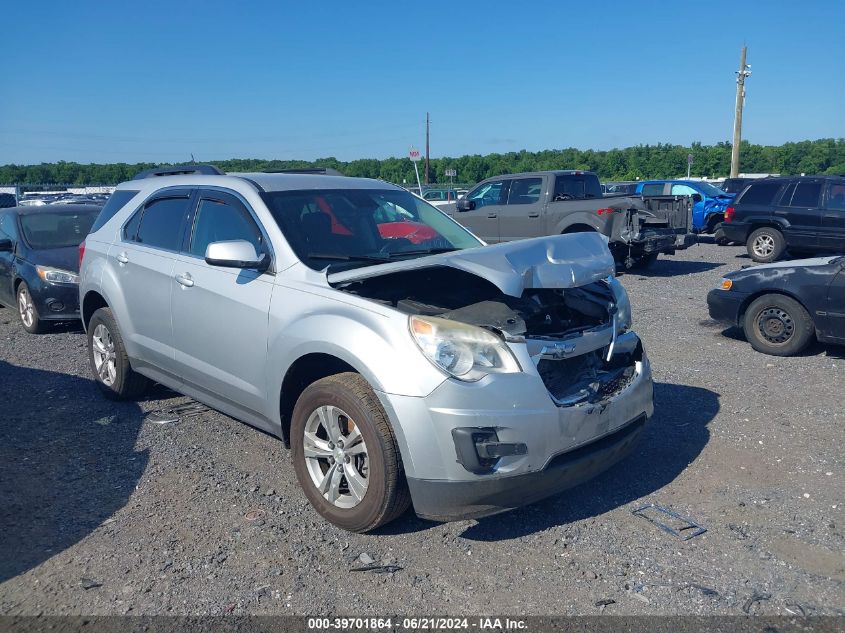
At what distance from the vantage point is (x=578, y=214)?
13.6 meters

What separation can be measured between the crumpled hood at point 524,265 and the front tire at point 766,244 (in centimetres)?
1296

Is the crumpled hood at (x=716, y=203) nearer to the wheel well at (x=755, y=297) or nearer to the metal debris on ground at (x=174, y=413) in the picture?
the wheel well at (x=755, y=297)

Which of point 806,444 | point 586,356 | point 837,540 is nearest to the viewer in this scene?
point 837,540

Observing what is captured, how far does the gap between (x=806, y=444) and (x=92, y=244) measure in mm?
5816

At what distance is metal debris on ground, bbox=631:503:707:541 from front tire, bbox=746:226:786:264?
13.1 meters

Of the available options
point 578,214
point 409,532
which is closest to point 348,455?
point 409,532

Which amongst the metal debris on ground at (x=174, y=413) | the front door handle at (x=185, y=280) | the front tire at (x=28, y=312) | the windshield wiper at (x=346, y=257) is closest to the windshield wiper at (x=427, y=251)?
the windshield wiper at (x=346, y=257)

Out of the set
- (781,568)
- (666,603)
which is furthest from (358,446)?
(781,568)

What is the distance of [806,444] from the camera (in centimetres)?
515

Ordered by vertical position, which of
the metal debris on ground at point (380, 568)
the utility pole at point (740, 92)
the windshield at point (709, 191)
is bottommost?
the metal debris on ground at point (380, 568)

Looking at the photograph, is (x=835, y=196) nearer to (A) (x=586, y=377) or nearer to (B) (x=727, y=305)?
(B) (x=727, y=305)

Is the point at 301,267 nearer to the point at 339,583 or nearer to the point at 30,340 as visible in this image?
the point at 339,583

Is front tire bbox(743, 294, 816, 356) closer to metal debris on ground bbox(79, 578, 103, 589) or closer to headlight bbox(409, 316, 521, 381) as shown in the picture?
headlight bbox(409, 316, 521, 381)

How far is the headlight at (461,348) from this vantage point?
11.7ft
